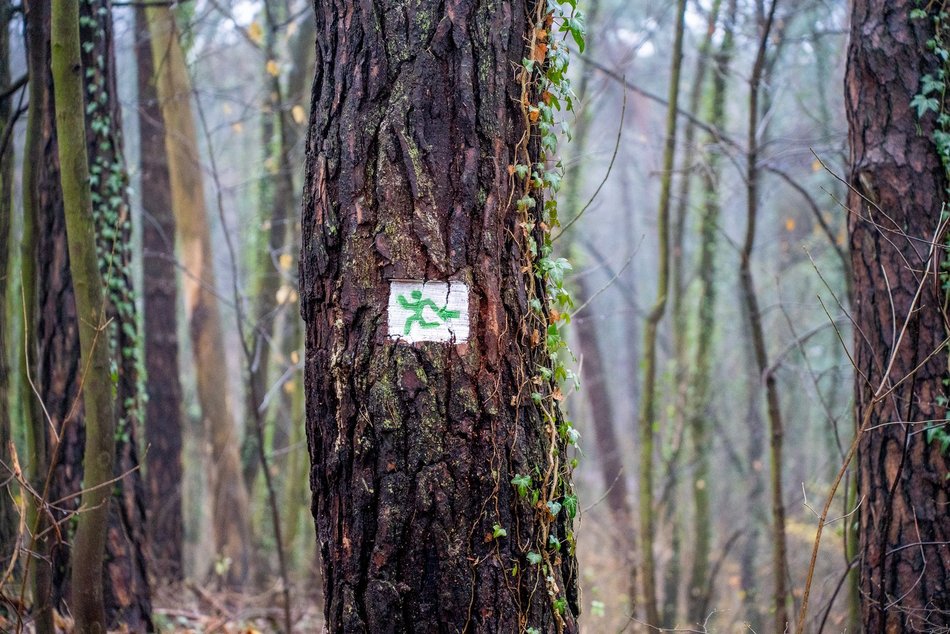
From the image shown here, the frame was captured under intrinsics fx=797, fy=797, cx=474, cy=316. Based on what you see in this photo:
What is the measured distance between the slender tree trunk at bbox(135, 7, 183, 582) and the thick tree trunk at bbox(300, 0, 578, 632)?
519cm

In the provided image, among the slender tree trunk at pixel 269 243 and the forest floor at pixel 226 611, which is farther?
the slender tree trunk at pixel 269 243

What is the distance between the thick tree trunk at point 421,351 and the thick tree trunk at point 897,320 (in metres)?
1.76

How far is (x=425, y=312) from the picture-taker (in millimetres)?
2262

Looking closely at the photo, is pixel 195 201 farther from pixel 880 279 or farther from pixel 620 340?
pixel 620 340

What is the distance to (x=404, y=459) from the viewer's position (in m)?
2.23

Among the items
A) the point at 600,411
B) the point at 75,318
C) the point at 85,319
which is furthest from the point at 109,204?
the point at 600,411

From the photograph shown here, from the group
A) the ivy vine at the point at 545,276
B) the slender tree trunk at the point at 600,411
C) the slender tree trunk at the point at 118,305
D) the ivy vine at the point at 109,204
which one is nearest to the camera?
the ivy vine at the point at 545,276

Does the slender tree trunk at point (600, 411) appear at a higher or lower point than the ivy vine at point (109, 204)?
lower

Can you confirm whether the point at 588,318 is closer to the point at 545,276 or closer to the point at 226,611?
the point at 545,276

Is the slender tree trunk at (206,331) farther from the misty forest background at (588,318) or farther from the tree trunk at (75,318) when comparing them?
the tree trunk at (75,318)

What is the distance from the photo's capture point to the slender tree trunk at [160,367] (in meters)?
7.16

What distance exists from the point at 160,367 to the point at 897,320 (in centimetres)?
601

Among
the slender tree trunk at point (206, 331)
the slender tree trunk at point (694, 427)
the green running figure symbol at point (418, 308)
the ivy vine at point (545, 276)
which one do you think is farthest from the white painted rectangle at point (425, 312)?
the slender tree trunk at point (694, 427)

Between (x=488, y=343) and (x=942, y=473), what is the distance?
227cm
